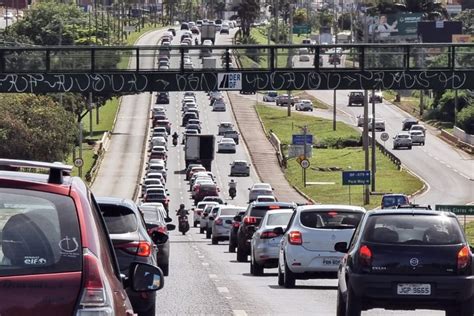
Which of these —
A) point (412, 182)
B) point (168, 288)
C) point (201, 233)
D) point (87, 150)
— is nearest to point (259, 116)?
point (87, 150)

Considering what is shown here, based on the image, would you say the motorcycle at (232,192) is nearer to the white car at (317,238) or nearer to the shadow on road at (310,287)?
the shadow on road at (310,287)

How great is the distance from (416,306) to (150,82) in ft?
114

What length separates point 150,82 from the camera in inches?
2036

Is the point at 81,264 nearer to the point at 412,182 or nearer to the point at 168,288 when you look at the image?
the point at 168,288

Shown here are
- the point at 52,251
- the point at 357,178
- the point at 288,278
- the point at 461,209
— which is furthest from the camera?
the point at 357,178

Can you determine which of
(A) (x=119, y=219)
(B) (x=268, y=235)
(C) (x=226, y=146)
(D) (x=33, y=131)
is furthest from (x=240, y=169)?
(A) (x=119, y=219)

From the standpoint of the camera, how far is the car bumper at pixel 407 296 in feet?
56.6

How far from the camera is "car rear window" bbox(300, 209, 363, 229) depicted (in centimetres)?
2462

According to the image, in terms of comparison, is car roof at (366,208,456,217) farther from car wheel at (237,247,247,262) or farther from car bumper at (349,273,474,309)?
car wheel at (237,247,247,262)

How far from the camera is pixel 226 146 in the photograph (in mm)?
111750

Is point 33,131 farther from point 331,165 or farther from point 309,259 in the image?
point 309,259

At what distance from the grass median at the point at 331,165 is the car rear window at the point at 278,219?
136ft

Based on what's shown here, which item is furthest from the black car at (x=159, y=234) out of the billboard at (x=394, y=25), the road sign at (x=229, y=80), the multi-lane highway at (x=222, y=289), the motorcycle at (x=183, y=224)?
the billboard at (x=394, y=25)

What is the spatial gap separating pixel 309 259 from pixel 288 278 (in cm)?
74
